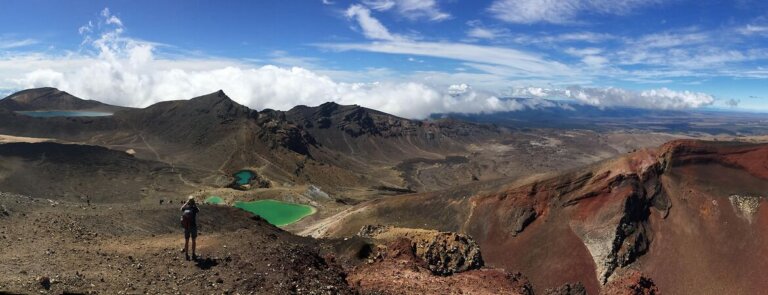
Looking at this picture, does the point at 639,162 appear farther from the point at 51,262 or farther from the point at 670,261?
the point at 51,262

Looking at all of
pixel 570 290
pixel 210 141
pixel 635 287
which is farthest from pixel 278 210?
pixel 210 141

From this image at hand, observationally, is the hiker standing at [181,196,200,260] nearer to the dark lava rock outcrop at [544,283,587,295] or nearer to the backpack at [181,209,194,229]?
the backpack at [181,209,194,229]

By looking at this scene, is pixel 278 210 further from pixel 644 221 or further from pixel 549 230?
pixel 644 221

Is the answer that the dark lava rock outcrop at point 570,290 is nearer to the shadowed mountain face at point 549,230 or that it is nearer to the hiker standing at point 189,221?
the shadowed mountain face at point 549,230

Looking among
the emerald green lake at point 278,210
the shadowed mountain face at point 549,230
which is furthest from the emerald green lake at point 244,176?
the shadowed mountain face at point 549,230

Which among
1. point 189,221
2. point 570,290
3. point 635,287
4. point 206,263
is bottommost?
point 570,290

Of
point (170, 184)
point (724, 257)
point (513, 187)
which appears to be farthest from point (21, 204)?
point (170, 184)
